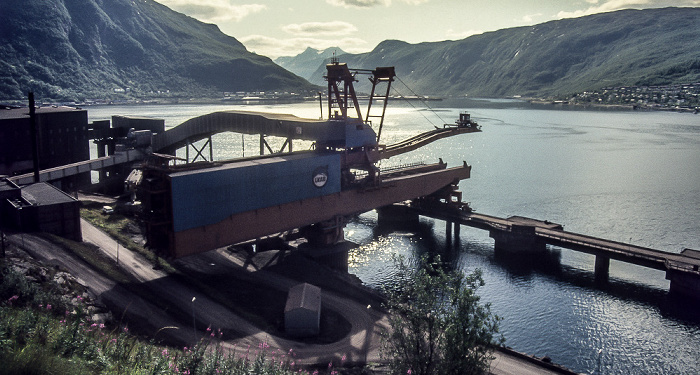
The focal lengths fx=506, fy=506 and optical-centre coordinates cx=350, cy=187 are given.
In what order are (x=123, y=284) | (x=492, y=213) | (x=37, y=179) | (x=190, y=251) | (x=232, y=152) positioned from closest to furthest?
(x=123, y=284)
(x=190, y=251)
(x=37, y=179)
(x=492, y=213)
(x=232, y=152)

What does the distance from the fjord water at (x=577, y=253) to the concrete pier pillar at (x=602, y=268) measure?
42.2 inches

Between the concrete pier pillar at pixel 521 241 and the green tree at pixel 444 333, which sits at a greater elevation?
the green tree at pixel 444 333

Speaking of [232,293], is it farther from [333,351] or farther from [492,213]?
[492,213]

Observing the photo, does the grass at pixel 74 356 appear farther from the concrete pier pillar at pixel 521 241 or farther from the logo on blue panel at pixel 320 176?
the concrete pier pillar at pixel 521 241

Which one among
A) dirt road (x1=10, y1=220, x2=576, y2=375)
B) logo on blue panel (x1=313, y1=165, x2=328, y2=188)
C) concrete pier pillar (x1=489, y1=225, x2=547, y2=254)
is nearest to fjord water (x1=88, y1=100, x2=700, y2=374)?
concrete pier pillar (x1=489, y1=225, x2=547, y2=254)

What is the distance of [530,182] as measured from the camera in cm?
10131

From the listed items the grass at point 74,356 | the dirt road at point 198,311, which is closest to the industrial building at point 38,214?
the dirt road at point 198,311

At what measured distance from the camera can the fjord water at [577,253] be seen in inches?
1592

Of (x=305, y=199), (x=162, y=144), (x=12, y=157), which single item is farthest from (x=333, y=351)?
(x=12, y=157)

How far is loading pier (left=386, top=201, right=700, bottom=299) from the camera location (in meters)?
47.2

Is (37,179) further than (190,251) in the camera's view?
Yes

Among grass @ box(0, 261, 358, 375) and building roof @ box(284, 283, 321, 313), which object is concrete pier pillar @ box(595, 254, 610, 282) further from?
grass @ box(0, 261, 358, 375)

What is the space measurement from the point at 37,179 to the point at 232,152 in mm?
69852

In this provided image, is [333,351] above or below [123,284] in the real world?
below
